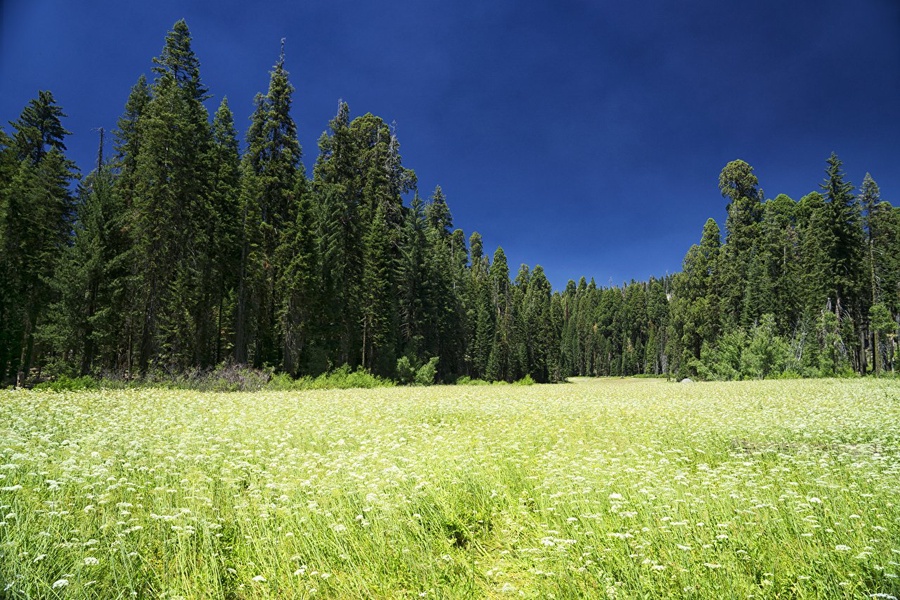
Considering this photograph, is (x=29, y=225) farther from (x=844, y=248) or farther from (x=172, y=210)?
(x=844, y=248)

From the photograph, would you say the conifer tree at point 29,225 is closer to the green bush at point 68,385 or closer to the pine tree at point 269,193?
the green bush at point 68,385

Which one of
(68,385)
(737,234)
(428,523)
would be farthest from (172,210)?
(737,234)

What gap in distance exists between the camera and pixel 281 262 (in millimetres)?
30906

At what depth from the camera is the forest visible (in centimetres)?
2441

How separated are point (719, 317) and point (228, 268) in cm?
5087

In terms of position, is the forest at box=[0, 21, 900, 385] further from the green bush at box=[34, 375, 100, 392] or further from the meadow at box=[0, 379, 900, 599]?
the meadow at box=[0, 379, 900, 599]

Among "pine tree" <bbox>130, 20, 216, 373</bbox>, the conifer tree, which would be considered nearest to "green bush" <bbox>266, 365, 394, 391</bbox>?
"pine tree" <bbox>130, 20, 216, 373</bbox>

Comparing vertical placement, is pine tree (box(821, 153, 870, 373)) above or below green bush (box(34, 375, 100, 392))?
above

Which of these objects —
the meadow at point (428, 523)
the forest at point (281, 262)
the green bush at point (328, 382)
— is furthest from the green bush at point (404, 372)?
the meadow at point (428, 523)

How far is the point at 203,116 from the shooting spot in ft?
Result: 91.2

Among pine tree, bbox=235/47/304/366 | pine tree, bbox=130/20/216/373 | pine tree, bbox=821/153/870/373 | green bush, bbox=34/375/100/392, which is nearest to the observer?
green bush, bbox=34/375/100/392

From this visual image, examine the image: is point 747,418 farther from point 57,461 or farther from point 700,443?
point 57,461

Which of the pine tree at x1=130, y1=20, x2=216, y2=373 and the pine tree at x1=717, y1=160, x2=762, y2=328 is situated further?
the pine tree at x1=717, y1=160, x2=762, y2=328

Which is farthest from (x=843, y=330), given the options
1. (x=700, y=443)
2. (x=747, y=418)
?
(x=700, y=443)
